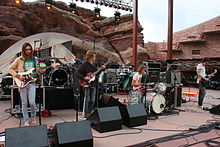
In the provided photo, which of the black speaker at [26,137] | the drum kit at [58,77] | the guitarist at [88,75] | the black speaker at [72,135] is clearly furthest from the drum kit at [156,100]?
the black speaker at [26,137]

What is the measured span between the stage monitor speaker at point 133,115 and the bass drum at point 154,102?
26.3 inches

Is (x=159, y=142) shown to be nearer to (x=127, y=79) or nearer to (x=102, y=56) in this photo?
(x=127, y=79)

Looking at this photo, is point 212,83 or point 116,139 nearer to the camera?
point 116,139

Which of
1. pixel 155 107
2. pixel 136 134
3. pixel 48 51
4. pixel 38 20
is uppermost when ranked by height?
pixel 38 20

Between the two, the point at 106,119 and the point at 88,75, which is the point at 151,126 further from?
the point at 88,75

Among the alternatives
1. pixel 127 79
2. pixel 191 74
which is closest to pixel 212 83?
pixel 191 74

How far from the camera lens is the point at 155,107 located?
4.55 metres

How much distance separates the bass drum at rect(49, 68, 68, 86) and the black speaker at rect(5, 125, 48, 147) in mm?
3315

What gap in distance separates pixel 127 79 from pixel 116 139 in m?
6.28

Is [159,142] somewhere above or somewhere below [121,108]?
below

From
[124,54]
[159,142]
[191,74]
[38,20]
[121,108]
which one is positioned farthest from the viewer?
[124,54]

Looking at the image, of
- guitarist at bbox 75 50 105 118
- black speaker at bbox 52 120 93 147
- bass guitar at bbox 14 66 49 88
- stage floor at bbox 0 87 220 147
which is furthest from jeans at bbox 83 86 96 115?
black speaker at bbox 52 120 93 147

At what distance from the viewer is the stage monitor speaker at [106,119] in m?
3.27

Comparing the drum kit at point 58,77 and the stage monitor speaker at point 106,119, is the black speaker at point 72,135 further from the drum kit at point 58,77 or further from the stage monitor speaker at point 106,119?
the drum kit at point 58,77
